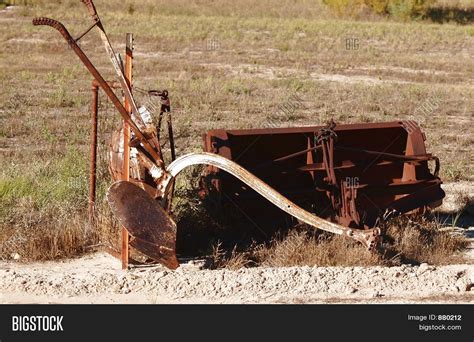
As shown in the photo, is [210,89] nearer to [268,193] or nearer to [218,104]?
[218,104]

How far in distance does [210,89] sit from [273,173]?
422 inches

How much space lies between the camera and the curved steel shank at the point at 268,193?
6.35 metres

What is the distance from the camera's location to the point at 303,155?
8.41m

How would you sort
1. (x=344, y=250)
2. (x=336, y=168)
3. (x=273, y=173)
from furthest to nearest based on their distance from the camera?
(x=273, y=173)
(x=336, y=168)
(x=344, y=250)

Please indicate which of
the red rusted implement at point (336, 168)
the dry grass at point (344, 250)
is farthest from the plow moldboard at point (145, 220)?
the red rusted implement at point (336, 168)

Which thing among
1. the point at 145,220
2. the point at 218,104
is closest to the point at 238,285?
the point at 145,220

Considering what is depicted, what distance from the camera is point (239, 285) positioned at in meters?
6.51

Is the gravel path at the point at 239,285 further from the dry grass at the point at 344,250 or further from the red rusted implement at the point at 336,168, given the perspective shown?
the red rusted implement at the point at 336,168

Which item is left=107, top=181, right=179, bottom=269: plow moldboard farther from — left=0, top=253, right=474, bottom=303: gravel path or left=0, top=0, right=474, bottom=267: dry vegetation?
left=0, top=0, right=474, bottom=267: dry vegetation

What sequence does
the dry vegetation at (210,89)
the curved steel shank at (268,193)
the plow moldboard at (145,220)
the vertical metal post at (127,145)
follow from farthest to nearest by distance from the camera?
the dry vegetation at (210,89) < the vertical metal post at (127,145) < the plow moldboard at (145,220) < the curved steel shank at (268,193)

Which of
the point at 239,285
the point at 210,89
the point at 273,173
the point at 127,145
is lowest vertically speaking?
the point at 239,285

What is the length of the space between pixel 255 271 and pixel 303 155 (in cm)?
195

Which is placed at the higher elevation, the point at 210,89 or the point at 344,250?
the point at 210,89

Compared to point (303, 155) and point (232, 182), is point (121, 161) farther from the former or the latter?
point (303, 155)
